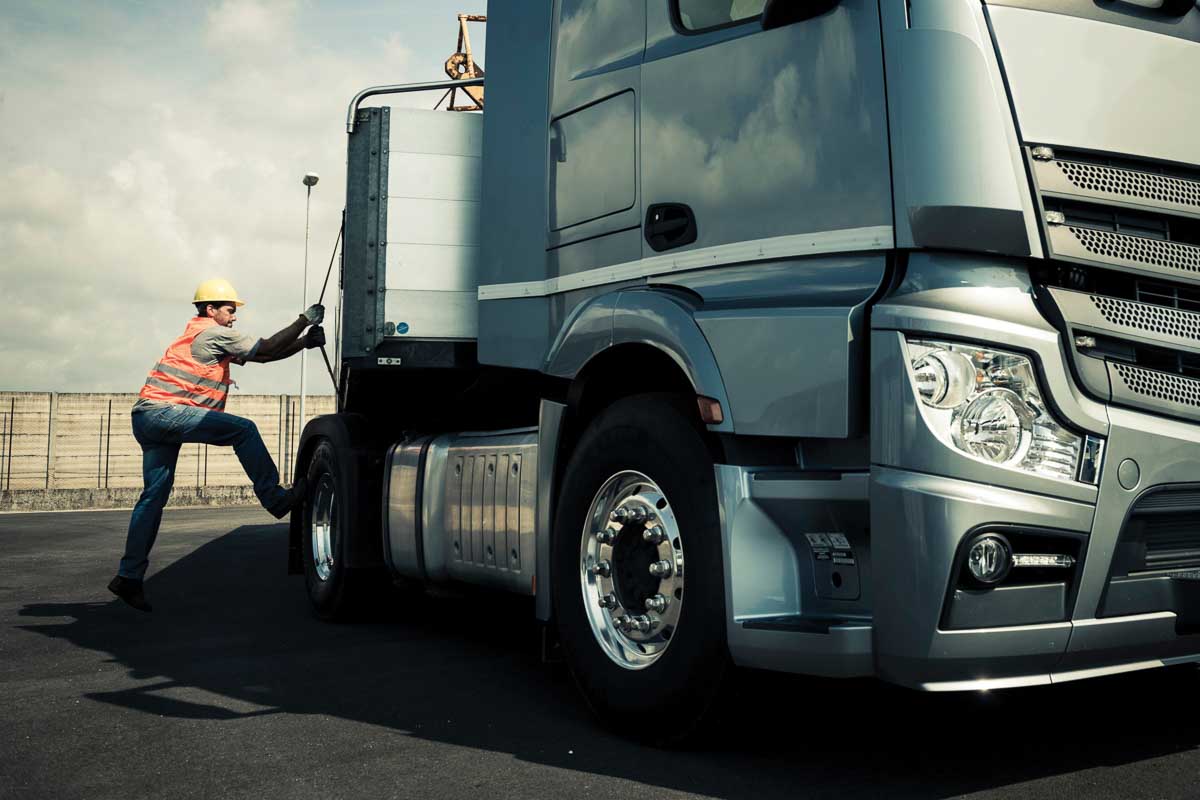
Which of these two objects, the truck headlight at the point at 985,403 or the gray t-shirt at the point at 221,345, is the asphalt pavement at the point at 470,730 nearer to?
the truck headlight at the point at 985,403

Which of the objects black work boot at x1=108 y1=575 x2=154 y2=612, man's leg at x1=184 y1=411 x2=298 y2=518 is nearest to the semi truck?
man's leg at x1=184 y1=411 x2=298 y2=518

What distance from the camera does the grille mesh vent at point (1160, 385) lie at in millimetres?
3420

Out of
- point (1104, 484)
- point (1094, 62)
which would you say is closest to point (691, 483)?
point (1104, 484)

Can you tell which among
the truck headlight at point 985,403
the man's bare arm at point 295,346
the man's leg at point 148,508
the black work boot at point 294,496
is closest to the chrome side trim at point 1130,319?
the truck headlight at point 985,403

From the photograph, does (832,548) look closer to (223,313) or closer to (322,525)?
(322,525)

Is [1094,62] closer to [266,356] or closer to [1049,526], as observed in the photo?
[1049,526]

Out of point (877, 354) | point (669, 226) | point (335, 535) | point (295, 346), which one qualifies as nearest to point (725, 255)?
point (669, 226)

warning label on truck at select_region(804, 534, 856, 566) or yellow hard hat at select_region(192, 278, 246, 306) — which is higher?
yellow hard hat at select_region(192, 278, 246, 306)

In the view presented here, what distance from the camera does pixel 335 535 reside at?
7352 millimetres

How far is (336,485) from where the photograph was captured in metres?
Answer: 7.29

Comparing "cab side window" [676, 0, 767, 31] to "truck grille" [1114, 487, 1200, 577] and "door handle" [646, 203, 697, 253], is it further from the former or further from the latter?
"truck grille" [1114, 487, 1200, 577]

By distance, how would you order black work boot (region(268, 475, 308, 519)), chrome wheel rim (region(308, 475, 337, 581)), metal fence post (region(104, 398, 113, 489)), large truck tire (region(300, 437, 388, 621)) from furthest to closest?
metal fence post (region(104, 398, 113, 489)) < black work boot (region(268, 475, 308, 519)) < chrome wheel rim (region(308, 475, 337, 581)) < large truck tire (region(300, 437, 388, 621))

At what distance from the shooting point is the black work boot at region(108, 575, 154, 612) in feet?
25.6

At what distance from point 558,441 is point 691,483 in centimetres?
93
